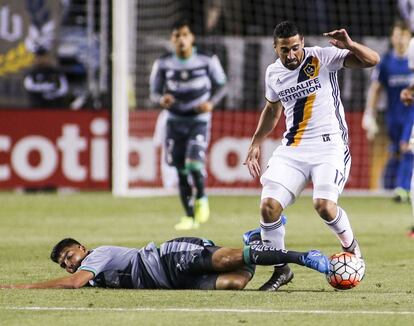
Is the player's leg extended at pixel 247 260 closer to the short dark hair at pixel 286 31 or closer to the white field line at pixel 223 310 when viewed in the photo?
the white field line at pixel 223 310

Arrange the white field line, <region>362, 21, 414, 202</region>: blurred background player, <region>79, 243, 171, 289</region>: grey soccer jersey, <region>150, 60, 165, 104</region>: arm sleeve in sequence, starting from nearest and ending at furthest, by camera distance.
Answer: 1. the white field line
2. <region>79, 243, 171, 289</region>: grey soccer jersey
3. <region>150, 60, 165, 104</region>: arm sleeve
4. <region>362, 21, 414, 202</region>: blurred background player

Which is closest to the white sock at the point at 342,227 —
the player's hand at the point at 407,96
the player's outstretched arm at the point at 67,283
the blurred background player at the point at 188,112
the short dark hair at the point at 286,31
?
the short dark hair at the point at 286,31

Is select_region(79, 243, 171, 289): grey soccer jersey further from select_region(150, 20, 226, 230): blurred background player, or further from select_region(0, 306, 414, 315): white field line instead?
select_region(150, 20, 226, 230): blurred background player

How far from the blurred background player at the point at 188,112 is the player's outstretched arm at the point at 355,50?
237 inches

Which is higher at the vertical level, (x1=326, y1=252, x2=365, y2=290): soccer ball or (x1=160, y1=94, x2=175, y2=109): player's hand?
(x1=160, y1=94, x2=175, y2=109): player's hand

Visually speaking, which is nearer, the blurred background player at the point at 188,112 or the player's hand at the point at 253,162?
the player's hand at the point at 253,162

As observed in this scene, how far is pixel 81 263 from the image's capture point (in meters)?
8.98

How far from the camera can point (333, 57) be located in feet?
31.0

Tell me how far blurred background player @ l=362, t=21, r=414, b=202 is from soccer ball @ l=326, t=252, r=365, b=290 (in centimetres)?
878

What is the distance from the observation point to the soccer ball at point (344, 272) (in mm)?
8812

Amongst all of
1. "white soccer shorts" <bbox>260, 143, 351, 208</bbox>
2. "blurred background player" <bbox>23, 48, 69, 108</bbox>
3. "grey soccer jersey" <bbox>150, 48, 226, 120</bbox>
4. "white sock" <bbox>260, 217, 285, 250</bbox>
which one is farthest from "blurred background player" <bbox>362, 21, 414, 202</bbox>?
"white sock" <bbox>260, 217, 285, 250</bbox>

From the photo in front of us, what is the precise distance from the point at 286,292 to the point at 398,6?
48.2 ft

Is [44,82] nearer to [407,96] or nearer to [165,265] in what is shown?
[407,96]

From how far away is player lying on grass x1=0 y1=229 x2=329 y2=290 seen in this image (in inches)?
348
